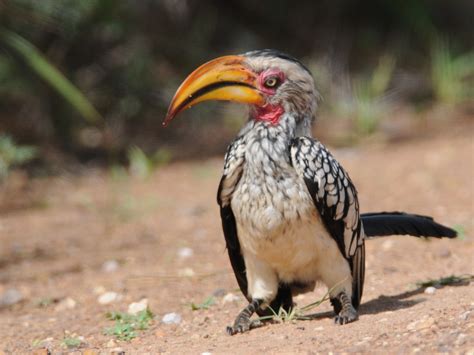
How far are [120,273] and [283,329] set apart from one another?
1.99 metres

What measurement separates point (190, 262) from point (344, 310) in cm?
200

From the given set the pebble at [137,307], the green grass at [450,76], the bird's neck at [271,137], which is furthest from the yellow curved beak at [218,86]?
the green grass at [450,76]

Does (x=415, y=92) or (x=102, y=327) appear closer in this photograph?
(x=102, y=327)

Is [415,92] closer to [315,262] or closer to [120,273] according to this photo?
[120,273]

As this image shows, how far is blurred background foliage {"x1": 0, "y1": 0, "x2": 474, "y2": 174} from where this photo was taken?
8.30m

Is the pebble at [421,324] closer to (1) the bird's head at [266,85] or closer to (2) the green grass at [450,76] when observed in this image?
(1) the bird's head at [266,85]

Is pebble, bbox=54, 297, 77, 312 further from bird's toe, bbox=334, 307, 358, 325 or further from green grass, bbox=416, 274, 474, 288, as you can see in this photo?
green grass, bbox=416, 274, 474, 288

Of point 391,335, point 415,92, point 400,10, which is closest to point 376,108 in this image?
point 415,92

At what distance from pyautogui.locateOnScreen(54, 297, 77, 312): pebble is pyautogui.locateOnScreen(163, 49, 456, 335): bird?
1.23 meters

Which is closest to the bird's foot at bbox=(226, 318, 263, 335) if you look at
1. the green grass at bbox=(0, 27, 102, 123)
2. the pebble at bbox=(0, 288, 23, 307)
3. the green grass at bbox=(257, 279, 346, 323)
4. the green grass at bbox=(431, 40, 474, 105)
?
the green grass at bbox=(257, 279, 346, 323)

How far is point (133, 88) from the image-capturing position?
9023mm

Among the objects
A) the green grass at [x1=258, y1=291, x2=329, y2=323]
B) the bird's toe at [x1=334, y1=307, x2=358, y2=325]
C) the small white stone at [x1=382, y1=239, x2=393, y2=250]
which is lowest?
the bird's toe at [x1=334, y1=307, x2=358, y2=325]

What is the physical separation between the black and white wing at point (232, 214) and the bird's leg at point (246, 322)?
68 mm

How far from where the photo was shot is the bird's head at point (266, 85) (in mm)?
4012
